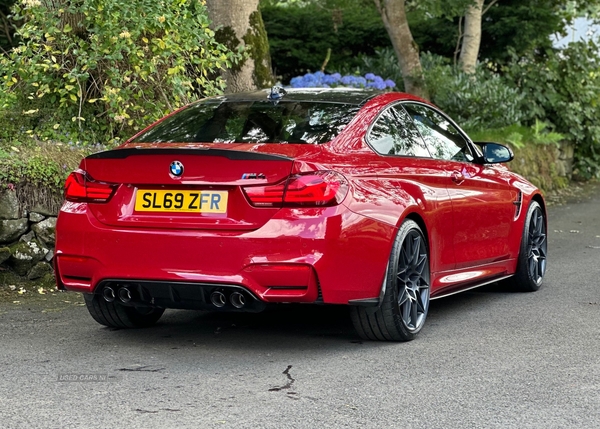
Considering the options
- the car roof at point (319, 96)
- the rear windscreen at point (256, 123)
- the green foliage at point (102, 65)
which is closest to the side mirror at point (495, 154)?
the car roof at point (319, 96)

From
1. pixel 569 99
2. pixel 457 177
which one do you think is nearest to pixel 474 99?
pixel 569 99

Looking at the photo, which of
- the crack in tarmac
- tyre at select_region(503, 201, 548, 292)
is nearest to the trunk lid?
the crack in tarmac

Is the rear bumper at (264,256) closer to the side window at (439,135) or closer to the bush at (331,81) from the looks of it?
the side window at (439,135)

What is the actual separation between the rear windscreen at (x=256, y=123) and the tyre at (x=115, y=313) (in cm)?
99

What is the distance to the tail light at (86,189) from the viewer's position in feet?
19.1

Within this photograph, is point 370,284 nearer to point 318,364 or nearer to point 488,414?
point 318,364

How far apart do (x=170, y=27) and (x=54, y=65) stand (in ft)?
3.60

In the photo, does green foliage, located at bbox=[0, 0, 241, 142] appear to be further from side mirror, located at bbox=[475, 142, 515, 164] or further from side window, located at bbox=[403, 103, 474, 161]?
side mirror, located at bbox=[475, 142, 515, 164]

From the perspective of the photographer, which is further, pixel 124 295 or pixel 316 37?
pixel 316 37

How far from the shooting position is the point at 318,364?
223 inches

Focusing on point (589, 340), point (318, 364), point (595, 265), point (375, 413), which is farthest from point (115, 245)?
point (595, 265)

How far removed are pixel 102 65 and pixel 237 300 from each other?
16.0 feet

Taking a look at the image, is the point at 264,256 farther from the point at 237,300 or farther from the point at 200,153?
the point at 200,153

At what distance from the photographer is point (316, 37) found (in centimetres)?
2172
